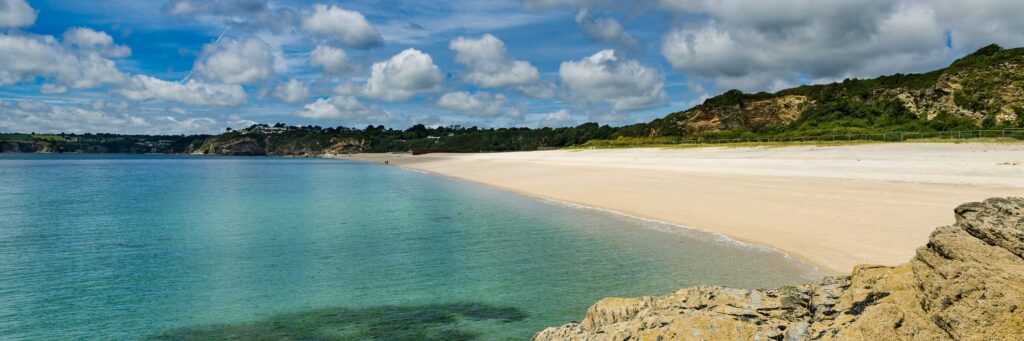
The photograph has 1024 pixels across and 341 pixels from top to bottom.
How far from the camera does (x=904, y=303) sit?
16.7 ft

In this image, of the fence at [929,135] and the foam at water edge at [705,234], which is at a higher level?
the fence at [929,135]

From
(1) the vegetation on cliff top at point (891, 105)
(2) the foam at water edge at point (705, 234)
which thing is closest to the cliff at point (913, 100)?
(1) the vegetation on cliff top at point (891, 105)

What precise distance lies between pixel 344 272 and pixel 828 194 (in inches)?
838

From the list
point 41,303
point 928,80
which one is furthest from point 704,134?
point 41,303

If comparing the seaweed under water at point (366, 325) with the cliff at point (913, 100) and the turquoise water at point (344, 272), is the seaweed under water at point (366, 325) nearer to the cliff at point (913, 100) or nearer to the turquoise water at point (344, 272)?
the turquoise water at point (344, 272)

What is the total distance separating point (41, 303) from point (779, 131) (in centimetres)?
8922

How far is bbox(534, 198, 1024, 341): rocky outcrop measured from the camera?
14.6 feet

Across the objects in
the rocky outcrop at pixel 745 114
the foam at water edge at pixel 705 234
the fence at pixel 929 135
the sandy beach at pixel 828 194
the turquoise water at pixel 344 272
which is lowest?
the turquoise water at pixel 344 272

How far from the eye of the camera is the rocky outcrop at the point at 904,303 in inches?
175

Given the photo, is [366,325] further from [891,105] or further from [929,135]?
[891,105]

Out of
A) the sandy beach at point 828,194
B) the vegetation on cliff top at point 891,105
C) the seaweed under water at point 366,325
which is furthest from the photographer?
the vegetation on cliff top at point 891,105

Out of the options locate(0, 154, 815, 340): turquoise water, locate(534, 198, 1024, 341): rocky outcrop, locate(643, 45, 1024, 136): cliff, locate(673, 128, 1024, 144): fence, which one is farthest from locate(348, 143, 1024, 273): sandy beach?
locate(643, 45, 1024, 136): cliff

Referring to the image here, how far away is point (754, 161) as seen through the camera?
1740 inches

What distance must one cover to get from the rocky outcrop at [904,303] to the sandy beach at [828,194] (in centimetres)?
960
